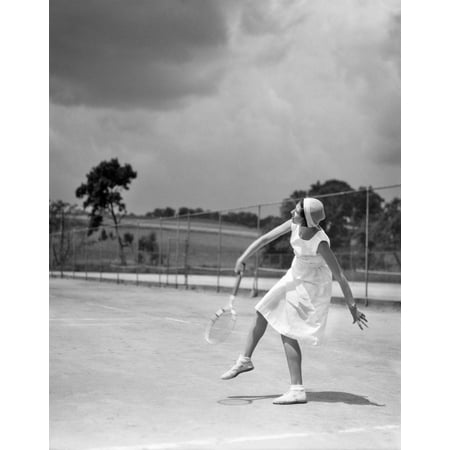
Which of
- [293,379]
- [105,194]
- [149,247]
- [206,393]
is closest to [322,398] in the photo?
[293,379]

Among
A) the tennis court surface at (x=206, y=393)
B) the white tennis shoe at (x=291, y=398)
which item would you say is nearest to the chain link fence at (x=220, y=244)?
the tennis court surface at (x=206, y=393)

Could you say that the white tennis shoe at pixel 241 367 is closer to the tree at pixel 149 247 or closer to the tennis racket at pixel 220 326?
the tennis racket at pixel 220 326

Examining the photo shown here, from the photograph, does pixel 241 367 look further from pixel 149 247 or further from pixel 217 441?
pixel 149 247

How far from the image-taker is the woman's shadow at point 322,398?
16.5ft

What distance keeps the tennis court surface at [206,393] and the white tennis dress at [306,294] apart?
500 millimetres

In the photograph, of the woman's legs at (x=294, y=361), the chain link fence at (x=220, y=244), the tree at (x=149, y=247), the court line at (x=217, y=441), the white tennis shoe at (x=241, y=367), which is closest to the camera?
the court line at (x=217, y=441)

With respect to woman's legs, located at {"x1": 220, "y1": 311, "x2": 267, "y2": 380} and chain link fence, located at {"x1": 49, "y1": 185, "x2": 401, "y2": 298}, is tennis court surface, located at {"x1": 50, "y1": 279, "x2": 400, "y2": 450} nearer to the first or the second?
woman's legs, located at {"x1": 220, "y1": 311, "x2": 267, "y2": 380}

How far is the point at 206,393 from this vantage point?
5309 mm

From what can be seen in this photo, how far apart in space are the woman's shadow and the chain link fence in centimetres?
959

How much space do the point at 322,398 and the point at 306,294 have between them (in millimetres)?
825
